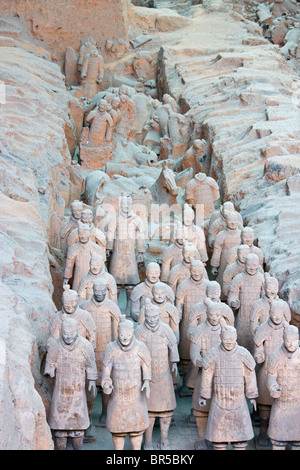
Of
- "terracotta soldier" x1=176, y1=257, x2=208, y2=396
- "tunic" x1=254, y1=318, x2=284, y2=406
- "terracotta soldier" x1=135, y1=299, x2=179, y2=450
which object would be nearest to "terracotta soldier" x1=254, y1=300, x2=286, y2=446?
"tunic" x1=254, y1=318, x2=284, y2=406

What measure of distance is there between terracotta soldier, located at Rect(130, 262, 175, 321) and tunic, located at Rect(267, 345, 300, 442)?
1461mm

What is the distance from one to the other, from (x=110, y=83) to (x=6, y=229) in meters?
8.86

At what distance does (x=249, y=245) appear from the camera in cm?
872

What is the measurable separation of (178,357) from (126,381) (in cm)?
68

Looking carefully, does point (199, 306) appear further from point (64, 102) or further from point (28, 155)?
point (64, 102)

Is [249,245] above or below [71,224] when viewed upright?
above

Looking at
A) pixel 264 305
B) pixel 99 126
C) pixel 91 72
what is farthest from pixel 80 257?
pixel 91 72

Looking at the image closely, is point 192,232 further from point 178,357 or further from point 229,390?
point 229,390

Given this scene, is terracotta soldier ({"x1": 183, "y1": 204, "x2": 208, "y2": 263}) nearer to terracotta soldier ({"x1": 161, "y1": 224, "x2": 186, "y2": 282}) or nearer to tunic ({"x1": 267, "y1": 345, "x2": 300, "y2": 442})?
terracotta soldier ({"x1": 161, "y1": 224, "x2": 186, "y2": 282})

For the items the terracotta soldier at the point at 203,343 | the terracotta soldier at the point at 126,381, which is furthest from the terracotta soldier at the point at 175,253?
the terracotta soldier at the point at 126,381

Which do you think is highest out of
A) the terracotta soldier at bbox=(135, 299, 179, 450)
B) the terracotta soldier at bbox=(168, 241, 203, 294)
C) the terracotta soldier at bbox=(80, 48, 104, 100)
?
the terracotta soldier at bbox=(80, 48, 104, 100)

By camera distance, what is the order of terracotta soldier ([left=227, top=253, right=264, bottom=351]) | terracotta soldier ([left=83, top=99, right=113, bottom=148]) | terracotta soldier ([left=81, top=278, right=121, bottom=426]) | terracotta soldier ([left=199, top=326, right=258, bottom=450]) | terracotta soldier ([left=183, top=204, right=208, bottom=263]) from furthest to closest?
terracotta soldier ([left=83, top=99, right=113, bottom=148]) < terracotta soldier ([left=183, top=204, right=208, bottom=263]) < terracotta soldier ([left=227, top=253, right=264, bottom=351]) < terracotta soldier ([left=81, top=278, right=121, bottom=426]) < terracotta soldier ([left=199, top=326, right=258, bottom=450])

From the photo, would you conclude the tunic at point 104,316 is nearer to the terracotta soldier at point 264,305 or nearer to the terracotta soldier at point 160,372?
the terracotta soldier at point 160,372

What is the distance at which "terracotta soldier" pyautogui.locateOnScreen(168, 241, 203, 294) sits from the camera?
8305mm
